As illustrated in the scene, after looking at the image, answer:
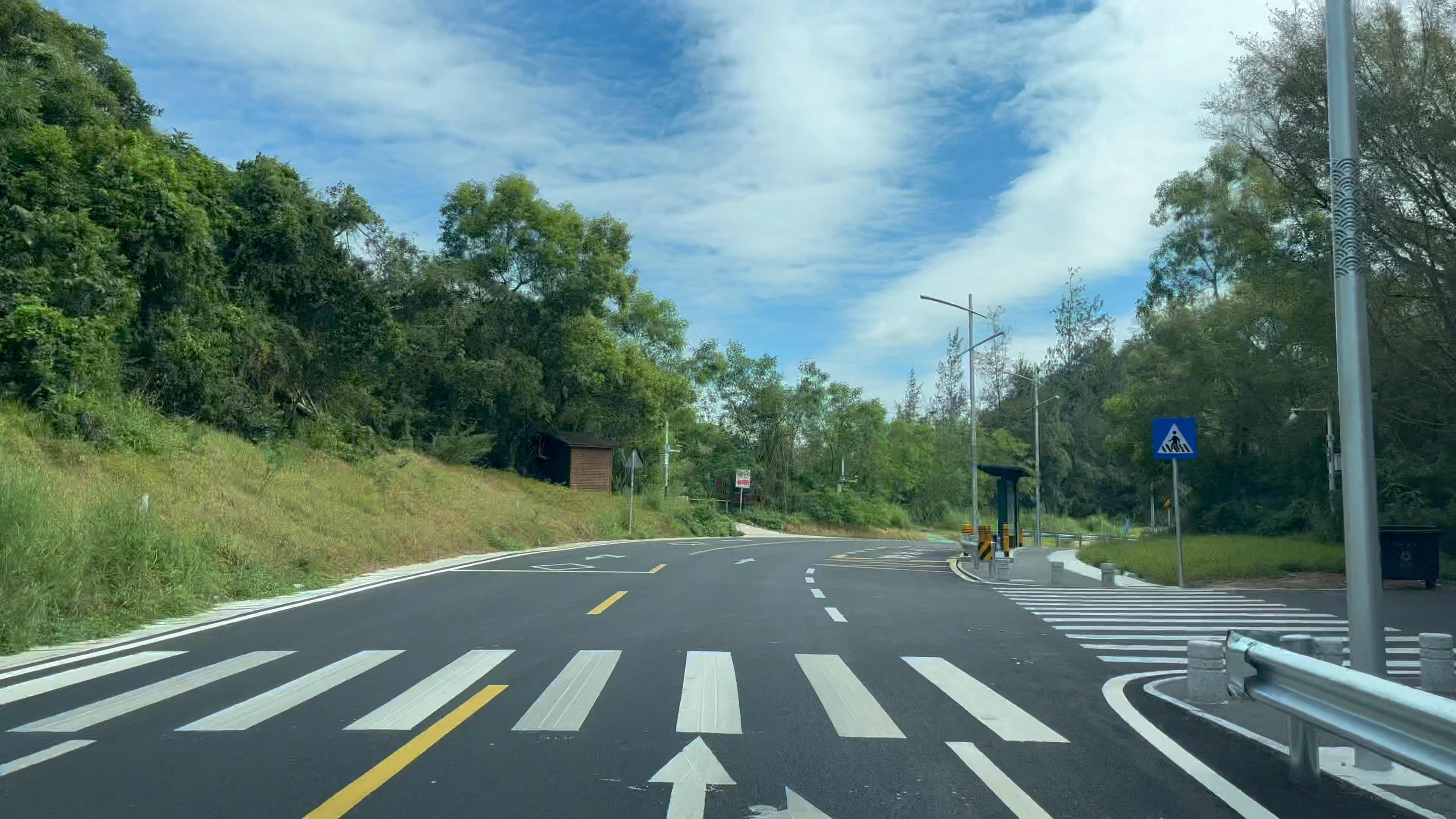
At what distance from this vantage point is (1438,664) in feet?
27.5

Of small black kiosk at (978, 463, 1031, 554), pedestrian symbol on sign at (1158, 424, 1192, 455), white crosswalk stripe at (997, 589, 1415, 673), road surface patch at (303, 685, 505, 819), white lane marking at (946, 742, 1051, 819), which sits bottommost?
white crosswalk stripe at (997, 589, 1415, 673)

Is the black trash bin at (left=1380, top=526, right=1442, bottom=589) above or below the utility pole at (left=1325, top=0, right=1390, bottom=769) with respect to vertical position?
below

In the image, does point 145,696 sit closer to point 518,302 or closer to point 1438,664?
point 1438,664

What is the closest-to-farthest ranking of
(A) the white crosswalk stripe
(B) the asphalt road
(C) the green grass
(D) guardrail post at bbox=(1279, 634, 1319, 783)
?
(B) the asphalt road
(D) guardrail post at bbox=(1279, 634, 1319, 783)
(A) the white crosswalk stripe
(C) the green grass

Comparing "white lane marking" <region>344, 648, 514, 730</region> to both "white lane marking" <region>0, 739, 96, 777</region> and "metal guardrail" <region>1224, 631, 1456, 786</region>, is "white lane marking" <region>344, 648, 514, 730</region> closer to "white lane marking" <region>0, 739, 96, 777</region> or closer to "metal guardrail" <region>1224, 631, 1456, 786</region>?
"white lane marking" <region>0, 739, 96, 777</region>

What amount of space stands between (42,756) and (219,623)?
6.81m

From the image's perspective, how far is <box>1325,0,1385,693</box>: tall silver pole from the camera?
21.0 ft

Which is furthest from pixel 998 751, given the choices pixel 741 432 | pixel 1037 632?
pixel 741 432

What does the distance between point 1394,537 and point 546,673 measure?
17441 millimetres

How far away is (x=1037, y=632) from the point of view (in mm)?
12930

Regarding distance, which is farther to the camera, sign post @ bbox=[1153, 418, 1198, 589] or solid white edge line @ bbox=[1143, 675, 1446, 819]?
sign post @ bbox=[1153, 418, 1198, 589]

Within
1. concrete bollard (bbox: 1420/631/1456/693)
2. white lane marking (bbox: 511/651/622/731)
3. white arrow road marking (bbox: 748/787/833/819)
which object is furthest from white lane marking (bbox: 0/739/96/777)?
concrete bollard (bbox: 1420/631/1456/693)

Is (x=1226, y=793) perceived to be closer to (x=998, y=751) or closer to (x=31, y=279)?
(x=998, y=751)

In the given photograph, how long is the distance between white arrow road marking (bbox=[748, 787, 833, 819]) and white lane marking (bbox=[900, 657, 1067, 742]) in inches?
85.2
